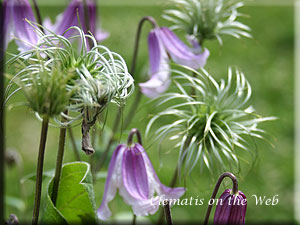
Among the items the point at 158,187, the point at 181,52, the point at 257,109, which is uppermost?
the point at 181,52

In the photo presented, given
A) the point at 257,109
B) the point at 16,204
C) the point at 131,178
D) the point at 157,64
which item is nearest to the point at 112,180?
the point at 131,178

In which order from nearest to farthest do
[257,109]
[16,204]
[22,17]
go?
[22,17], [16,204], [257,109]

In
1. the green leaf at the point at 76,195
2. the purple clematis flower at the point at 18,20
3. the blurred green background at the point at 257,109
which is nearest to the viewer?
the green leaf at the point at 76,195

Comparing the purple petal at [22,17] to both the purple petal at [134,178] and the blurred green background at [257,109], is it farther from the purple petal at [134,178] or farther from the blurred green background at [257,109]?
the blurred green background at [257,109]

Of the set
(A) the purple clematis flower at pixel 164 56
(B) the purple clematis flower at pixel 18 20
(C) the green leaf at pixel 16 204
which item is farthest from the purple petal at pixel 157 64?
(C) the green leaf at pixel 16 204

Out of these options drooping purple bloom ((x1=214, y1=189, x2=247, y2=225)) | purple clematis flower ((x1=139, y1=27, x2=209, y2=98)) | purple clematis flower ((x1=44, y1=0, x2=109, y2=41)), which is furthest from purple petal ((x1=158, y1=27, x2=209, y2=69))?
drooping purple bloom ((x1=214, y1=189, x2=247, y2=225))

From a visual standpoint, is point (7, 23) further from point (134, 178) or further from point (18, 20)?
point (134, 178)

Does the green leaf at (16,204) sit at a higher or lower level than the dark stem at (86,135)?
lower
